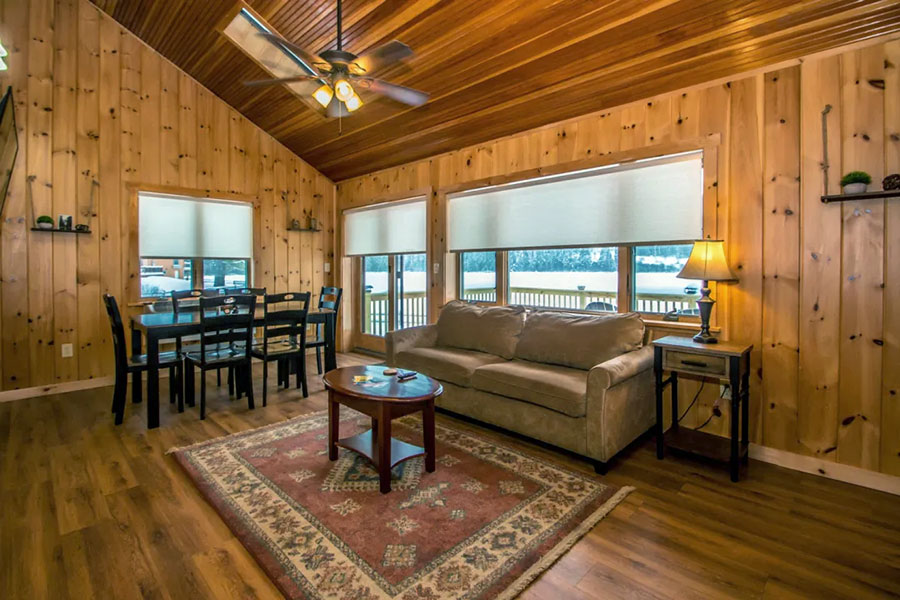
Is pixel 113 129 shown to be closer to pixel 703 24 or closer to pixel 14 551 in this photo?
pixel 14 551

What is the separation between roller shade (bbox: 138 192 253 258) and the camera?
4980mm

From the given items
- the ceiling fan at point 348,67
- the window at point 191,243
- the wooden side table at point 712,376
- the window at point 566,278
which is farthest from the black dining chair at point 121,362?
the wooden side table at point 712,376

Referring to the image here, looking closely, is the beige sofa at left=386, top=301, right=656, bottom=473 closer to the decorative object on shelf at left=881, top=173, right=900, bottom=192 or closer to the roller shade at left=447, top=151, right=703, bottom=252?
the roller shade at left=447, top=151, right=703, bottom=252

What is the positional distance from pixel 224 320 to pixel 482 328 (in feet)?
7.15

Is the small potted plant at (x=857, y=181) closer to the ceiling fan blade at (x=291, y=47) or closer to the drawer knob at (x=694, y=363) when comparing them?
the drawer knob at (x=694, y=363)

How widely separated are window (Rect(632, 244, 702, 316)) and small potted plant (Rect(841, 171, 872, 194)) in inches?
37.8

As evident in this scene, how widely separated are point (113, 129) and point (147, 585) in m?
4.84

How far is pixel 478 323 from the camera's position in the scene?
13.1 feet

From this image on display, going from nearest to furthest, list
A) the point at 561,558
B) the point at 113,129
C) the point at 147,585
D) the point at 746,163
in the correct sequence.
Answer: the point at 147,585 → the point at 561,558 → the point at 746,163 → the point at 113,129

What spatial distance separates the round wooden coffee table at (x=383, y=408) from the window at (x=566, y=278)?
188 centimetres

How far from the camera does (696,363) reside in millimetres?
2732

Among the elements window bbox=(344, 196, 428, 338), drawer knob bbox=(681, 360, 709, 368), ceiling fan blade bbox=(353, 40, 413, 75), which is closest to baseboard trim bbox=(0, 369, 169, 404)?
window bbox=(344, 196, 428, 338)

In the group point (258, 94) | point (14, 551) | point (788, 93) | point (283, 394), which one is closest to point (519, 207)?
point (788, 93)

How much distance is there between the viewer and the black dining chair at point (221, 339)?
358 centimetres
